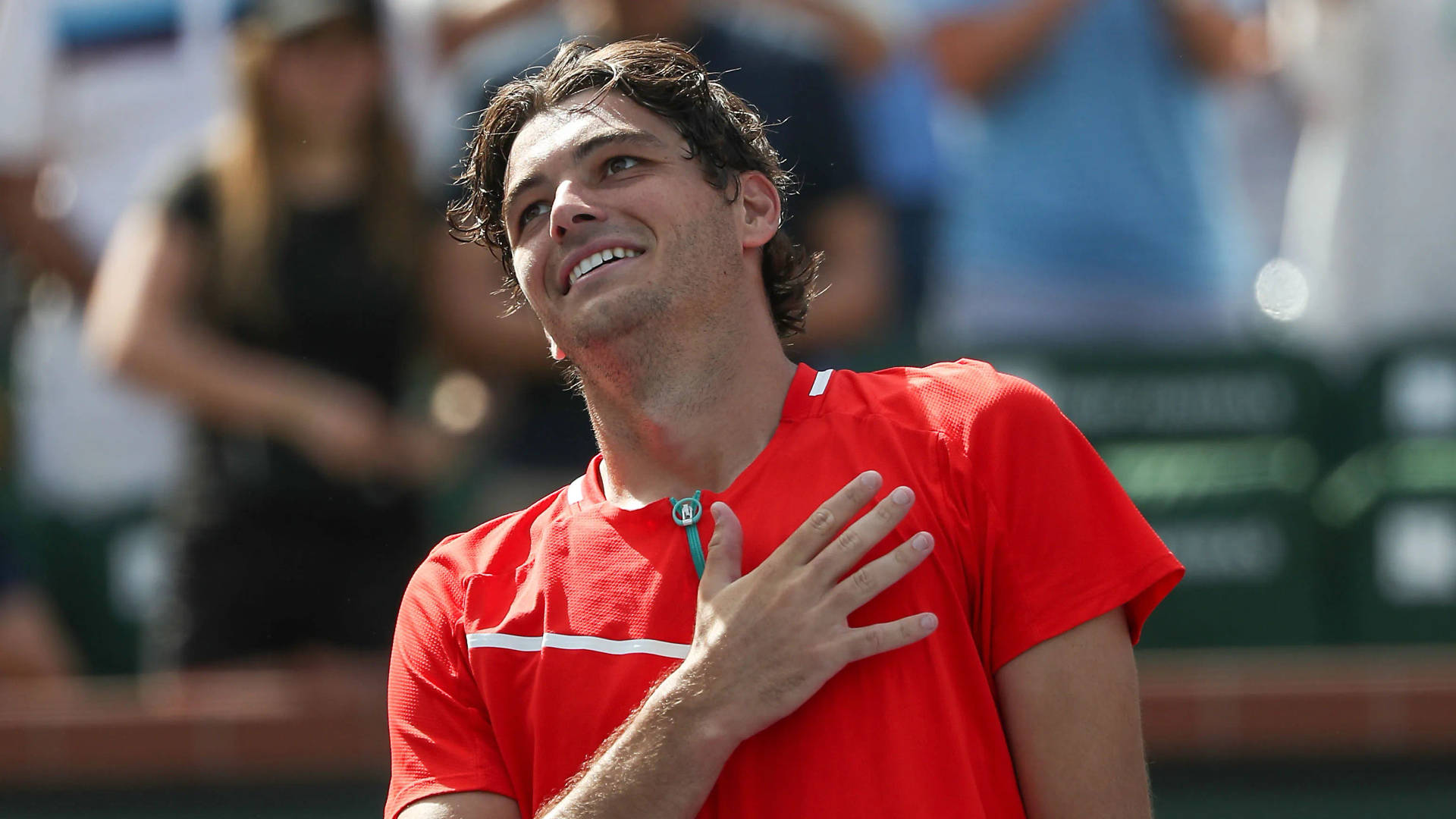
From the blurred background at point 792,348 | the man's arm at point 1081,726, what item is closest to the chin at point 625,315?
the man's arm at point 1081,726

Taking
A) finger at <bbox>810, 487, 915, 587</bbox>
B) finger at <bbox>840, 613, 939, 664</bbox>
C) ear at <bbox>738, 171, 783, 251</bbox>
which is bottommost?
finger at <bbox>840, 613, 939, 664</bbox>

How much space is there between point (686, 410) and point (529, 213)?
39cm

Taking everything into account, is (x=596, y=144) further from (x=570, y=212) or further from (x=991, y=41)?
(x=991, y=41)

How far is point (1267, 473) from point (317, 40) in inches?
108

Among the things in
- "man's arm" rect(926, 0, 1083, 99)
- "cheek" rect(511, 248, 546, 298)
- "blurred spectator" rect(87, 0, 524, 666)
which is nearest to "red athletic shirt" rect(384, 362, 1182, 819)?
"cheek" rect(511, 248, 546, 298)

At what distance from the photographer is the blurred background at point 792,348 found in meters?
3.86

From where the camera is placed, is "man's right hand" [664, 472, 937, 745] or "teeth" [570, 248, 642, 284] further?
"teeth" [570, 248, 642, 284]

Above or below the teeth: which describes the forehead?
above

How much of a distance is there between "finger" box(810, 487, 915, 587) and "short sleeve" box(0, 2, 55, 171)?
145 inches

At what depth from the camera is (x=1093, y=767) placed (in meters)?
1.77

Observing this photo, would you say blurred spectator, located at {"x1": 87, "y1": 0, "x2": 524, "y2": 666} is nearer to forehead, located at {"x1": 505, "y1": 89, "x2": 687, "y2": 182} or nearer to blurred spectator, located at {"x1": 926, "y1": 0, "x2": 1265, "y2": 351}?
blurred spectator, located at {"x1": 926, "y1": 0, "x2": 1265, "y2": 351}

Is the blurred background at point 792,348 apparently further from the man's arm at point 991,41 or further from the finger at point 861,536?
the finger at point 861,536

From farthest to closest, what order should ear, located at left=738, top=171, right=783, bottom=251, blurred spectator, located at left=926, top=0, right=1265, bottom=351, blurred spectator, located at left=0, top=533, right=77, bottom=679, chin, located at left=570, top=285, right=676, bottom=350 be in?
1. blurred spectator, located at left=926, top=0, right=1265, bottom=351
2. blurred spectator, located at left=0, top=533, right=77, bottom=679
3. ear, located at left=738, top=171, right=783, bottom=251
4. chin, located at left=570, top=285, right=676, bottom=350

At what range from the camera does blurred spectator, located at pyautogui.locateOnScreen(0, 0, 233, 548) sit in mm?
4434
